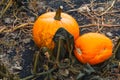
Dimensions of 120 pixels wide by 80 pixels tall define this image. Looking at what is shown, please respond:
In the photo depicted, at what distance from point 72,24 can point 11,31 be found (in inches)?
25.4

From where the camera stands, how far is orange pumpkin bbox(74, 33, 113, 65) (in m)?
2.54

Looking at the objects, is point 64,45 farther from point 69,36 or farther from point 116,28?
point 116,28

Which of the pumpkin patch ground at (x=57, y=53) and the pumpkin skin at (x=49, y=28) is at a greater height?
the pumpkin skin at (x=49, y=28)

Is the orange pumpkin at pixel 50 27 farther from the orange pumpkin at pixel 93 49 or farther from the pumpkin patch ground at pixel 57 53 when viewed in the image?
the orange pumpkin at pixel 93 49

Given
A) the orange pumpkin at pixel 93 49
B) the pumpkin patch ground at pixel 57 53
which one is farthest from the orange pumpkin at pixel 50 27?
the orange pumpkin at pixel 93 49

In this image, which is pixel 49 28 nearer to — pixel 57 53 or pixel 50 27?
pixel 50 27

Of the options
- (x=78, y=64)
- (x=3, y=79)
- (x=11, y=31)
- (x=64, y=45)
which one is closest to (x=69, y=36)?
(x=64, y=45)

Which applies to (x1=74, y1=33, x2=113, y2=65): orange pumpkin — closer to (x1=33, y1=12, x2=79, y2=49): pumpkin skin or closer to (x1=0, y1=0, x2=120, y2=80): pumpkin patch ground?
(x1=0, y1=0, x2=120, y2=80): pumpkin patch ground

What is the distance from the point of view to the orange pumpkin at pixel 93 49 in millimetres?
2539

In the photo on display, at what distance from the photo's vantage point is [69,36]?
2.55 metres

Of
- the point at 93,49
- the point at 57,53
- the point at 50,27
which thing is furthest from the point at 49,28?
the point at 93,49

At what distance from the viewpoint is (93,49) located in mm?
2533

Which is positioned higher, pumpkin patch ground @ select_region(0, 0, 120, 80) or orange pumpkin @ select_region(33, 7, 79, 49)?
orange pumpkin @ select_region(33, 7, 79, 49)

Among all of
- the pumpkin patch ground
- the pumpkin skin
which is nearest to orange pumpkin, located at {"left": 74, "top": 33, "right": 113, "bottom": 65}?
the pumpkin patch ground
